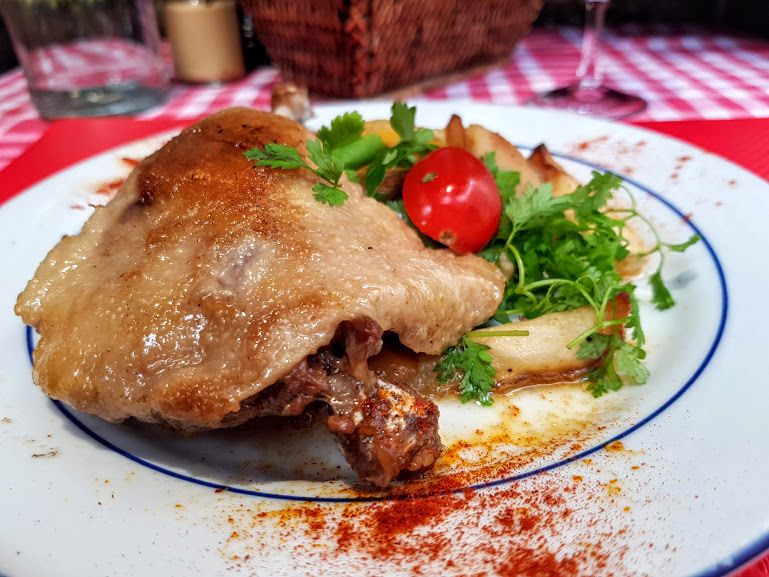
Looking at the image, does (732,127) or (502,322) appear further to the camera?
Result: (732,127)

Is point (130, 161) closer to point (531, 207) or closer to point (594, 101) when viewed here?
point (531, 207)

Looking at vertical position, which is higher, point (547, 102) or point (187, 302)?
point (187, 302)

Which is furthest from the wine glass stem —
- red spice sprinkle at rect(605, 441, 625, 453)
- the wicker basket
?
red spice sprinkle at rect(605, 441, 625, 453)

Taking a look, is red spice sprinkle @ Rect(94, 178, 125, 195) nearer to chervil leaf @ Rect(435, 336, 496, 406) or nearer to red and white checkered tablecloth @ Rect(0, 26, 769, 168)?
red and white checkered tablecloth @ Rect(0, 26, 769, 168)

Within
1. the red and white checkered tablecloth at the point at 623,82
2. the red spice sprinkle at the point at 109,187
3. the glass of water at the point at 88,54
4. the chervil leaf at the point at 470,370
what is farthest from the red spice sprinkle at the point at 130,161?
the chervil leaf at the point at 470,370

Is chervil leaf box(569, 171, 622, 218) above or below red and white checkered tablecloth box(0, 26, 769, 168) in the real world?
above

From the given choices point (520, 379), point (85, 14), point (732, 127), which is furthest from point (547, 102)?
point (85, 14)

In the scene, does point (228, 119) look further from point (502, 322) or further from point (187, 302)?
point (502, 322)
